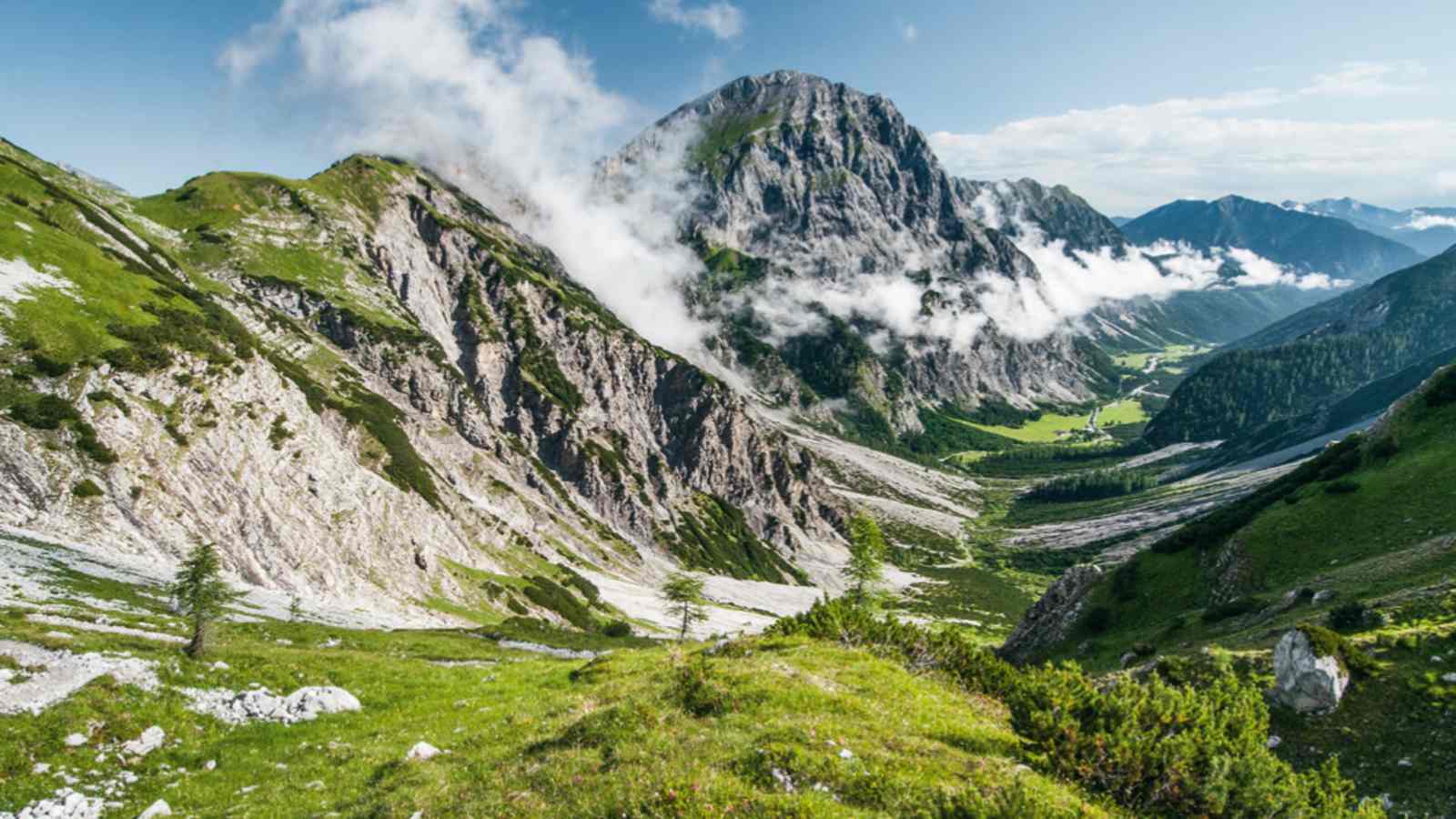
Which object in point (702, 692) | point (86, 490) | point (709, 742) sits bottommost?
point (702, 692)

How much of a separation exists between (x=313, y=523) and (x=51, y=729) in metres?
80.6

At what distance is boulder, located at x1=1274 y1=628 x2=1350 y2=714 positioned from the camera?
24328 mm

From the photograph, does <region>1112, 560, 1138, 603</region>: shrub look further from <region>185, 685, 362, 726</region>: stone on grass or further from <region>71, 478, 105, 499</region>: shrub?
<region>71, 478, 105, 499</region>: shrub

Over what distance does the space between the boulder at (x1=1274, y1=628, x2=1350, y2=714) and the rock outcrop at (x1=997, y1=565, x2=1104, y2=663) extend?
38048mm

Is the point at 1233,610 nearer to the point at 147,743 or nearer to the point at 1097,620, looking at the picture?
the point at 1097,620

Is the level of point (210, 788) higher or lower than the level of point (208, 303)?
lower

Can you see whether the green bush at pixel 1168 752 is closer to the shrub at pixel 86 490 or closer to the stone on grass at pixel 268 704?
the stone on grass at pixel 268 704

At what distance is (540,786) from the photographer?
1392 centimetres

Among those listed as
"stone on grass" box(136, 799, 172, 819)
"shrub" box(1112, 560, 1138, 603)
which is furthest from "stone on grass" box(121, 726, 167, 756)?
"shrub" box(1112, 560, 1138, 603)

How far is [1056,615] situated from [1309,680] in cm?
4288

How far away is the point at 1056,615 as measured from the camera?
213ft

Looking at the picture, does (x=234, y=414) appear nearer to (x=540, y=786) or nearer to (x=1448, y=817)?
(x=540, y=786)

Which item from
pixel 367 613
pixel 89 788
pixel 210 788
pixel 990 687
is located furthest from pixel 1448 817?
pixel 367 613

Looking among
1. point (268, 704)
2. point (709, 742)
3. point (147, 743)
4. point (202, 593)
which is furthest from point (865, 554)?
point (147, 743)
